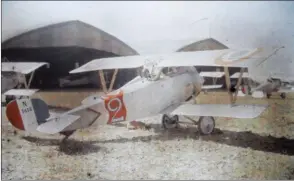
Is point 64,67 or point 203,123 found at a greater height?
point 64,67

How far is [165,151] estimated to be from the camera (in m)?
2.09

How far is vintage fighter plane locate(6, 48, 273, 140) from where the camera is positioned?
6.54ft

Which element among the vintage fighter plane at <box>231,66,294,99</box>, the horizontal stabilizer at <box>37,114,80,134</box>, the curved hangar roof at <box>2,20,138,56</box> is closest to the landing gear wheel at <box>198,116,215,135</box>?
the vintage fighter plane at <box>231,66,294,99</box>

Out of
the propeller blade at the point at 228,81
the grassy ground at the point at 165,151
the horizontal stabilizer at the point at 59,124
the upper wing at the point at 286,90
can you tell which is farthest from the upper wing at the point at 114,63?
the upper wing at the point at 286,90

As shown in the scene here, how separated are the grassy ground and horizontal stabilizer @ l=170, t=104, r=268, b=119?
0.04 meters

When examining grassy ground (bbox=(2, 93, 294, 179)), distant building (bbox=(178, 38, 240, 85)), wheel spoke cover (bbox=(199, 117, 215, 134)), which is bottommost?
grassy ground (bbox=(2, 93, 294, 179))

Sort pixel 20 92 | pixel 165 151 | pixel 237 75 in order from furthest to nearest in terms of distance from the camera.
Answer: pixel 20 92
pixel 165 151
pixel 237 75

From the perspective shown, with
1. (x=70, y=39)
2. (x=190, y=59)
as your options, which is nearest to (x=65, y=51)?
(x=70, y=39)

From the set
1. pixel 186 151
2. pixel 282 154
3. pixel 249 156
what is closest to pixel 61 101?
pixel 186 151

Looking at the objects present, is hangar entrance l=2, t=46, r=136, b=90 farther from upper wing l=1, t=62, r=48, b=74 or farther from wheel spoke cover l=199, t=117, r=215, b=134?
wheel spoke cover l=199, t=117, r=215, b=134

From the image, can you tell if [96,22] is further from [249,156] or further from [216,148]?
[249,156]

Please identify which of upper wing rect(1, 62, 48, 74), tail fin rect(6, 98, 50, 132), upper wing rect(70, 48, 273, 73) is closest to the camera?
upper wing rect(70, 48, 273, 73)

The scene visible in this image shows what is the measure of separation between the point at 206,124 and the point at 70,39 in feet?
3.08

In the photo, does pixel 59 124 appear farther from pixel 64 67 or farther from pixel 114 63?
pixel 114 63
